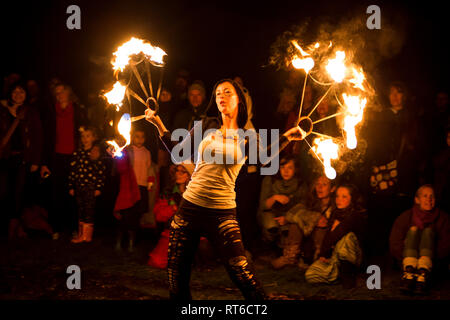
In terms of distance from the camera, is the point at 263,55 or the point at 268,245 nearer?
the point at 268,245

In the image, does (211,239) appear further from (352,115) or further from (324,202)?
(324,202)

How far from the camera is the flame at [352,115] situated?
452 centimetres

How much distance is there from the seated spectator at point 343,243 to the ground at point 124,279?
13 cm

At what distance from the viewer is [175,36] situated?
28.1ft

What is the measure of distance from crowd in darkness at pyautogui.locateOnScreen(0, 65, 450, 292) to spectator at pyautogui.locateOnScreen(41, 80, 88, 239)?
2 centimetres

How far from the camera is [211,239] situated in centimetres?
402

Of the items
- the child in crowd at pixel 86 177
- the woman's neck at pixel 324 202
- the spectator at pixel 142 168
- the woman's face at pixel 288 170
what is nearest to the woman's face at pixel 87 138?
the child in crowd at pixel 86 177

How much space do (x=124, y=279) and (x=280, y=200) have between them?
224cm

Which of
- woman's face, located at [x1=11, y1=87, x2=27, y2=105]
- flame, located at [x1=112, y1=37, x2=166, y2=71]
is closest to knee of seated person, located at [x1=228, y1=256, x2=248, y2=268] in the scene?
flame, located at [x1=112, y1=37, x2=166, y2=71]

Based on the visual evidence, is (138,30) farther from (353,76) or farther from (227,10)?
(353,76)

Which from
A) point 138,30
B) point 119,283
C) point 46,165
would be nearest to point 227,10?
point 138,30

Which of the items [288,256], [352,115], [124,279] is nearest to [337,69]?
[352,115]

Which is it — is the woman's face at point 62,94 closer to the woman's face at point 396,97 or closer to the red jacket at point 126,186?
the red jacket at point 126,186

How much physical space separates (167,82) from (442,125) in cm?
→ 394
